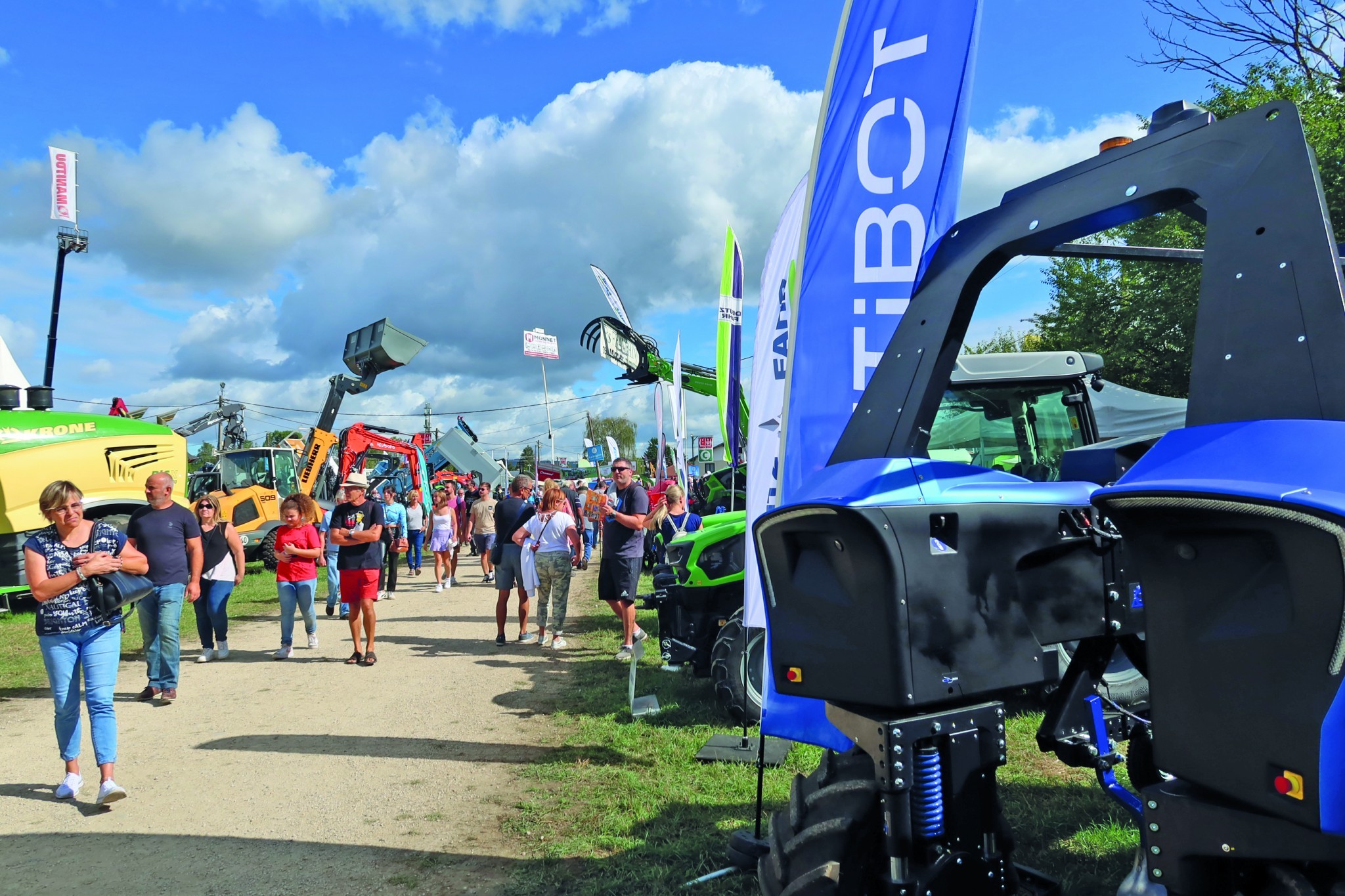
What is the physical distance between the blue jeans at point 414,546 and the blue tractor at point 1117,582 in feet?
56.4

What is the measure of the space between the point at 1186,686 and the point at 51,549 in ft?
20.1

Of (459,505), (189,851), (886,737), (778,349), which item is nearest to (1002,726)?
(886,737)

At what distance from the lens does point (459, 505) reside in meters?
25.1

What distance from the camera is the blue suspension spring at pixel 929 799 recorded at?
208 cm

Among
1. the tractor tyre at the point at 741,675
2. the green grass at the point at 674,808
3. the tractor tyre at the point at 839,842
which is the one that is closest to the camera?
the tractor tyre at the point at 839,842

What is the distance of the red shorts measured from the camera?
355 inches

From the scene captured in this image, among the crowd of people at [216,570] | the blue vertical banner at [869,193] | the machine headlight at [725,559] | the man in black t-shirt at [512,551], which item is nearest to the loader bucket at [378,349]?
the crowd of people at [216,570]

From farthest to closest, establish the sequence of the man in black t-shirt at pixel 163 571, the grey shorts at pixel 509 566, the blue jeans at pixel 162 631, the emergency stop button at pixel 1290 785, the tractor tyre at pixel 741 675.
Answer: the grey shorts at pixel 509 566
the blue jeans at pixel 162 631
the man in black t-shirt at pixel 163 571
the tractor tyre at pixel 741 675
the emergency stop button at pixel 1290 785

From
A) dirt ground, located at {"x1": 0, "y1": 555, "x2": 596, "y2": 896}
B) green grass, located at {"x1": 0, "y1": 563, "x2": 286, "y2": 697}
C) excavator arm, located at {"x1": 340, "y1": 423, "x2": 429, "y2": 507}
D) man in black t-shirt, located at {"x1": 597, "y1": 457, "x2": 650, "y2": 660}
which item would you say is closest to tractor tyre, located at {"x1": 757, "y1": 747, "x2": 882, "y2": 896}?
dirt ground, located at {"x1": 0, "y1": 555, "x2": 596, "y2": 896}

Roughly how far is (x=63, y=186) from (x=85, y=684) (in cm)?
2566

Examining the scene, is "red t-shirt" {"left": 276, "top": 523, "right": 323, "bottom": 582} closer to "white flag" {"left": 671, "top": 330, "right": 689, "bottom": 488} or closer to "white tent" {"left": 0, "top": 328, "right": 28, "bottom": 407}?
"white flag" {"left": 671, "top": 330, "right": 689, "bottom": 488}

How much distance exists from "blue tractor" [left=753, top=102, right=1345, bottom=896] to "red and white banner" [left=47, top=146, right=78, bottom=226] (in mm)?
29171

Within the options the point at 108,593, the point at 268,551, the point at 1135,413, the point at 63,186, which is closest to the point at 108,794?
the point at 108,593

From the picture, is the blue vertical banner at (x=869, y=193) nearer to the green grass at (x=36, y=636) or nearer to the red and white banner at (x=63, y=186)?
the green grass at (x=36, y=636)
